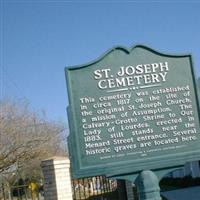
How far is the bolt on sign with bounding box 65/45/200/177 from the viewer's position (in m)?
6.86

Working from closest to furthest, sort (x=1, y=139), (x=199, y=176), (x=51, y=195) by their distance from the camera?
(x=51, y=195) → (x=1, y=139) → (x=199, y=176)

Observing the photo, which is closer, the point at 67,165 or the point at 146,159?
the point at 146,159

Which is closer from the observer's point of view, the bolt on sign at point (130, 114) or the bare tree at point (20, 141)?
the bolt on sign at point (130, 114)

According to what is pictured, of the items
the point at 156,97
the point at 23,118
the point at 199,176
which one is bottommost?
the point at 199,176

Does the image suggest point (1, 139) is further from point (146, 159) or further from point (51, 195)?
point (146, 159)

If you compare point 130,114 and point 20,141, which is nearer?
point 130,114

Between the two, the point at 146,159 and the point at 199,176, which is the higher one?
the point at 146,159

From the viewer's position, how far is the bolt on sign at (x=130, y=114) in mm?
6855

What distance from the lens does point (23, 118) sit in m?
28.5

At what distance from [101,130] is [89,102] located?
0.43 metres

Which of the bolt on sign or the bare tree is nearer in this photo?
the bolt on sign

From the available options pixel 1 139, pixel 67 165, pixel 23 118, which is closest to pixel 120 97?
pixel 67 165

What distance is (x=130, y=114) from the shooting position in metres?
6.97

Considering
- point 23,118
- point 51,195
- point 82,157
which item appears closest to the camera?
point 82,157
